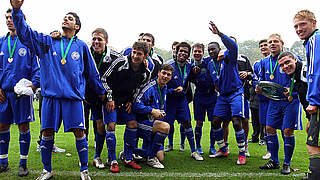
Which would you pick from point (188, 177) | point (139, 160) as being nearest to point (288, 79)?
point (188, 177)

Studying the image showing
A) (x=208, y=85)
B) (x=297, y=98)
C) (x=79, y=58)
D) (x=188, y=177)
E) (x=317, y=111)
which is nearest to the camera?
(x=317, y=111)

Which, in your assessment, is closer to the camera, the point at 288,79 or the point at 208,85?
the point at 288,79

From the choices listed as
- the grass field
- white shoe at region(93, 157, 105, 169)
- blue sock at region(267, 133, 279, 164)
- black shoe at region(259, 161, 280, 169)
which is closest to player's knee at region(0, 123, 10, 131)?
the grass field

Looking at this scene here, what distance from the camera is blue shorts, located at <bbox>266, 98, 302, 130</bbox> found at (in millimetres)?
4730

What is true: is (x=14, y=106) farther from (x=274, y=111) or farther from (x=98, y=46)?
(x=274, y=111)

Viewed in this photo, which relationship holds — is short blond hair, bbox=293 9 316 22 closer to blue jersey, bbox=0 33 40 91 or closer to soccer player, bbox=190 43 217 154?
soccer player, bbox=190 43 217 154

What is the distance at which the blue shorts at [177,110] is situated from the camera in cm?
623

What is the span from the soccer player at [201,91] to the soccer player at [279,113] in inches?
52.3

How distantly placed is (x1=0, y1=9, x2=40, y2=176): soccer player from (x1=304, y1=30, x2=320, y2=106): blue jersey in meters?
3.99

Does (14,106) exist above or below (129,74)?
below

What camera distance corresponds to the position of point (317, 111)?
3.17m

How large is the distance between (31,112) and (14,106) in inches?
10.8

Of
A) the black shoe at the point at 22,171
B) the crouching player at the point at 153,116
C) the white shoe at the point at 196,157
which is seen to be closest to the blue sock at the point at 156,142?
→ the crouching player at the point at 153,116

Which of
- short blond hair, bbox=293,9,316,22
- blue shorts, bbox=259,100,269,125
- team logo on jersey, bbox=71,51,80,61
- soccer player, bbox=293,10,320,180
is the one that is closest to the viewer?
soccer player, bbox=293,10,320,180
